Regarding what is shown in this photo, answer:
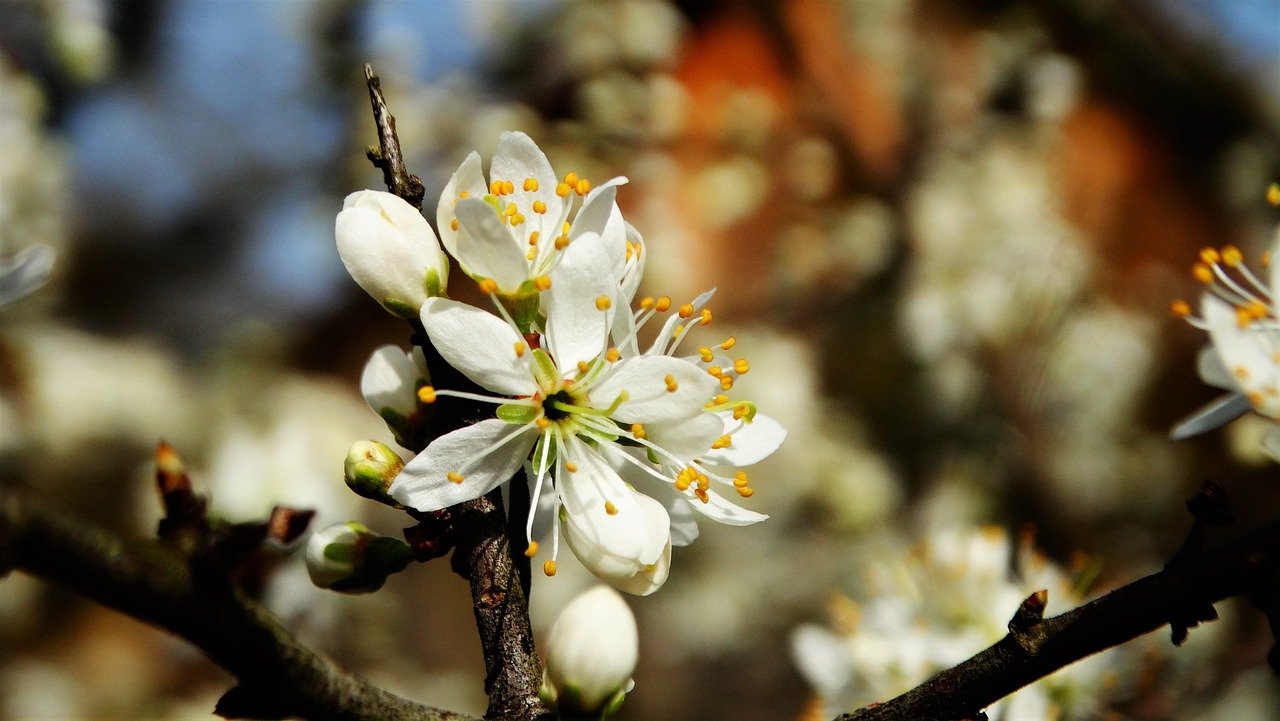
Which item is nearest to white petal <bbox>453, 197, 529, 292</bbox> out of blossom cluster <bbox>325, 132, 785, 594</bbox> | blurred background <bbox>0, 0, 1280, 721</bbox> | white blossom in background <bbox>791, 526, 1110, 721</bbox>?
blossom cluster <bbox>325, 132, 785, 594</bbox>

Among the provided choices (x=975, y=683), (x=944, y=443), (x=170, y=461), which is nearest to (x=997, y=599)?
(x=975, y=683)

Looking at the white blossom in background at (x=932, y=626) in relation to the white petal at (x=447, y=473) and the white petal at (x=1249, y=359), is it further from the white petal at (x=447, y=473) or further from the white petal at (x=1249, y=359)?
the white petal at (x=447, y=473)

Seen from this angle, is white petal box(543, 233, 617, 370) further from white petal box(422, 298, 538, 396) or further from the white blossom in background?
the white blossom in background

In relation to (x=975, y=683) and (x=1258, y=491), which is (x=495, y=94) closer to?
(x=1258, y=491)

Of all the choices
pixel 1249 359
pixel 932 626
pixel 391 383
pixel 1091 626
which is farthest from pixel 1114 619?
pixel 932 626

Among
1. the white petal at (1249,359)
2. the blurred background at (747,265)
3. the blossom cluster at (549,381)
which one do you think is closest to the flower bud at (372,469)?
the blossom cluster at (549,381)

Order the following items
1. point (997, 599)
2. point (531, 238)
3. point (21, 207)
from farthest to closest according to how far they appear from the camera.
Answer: point (21, 207) → point (997, 599) → point (531, 238)
